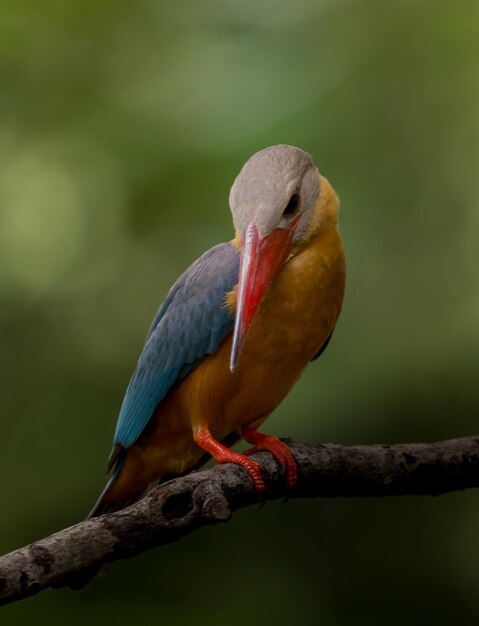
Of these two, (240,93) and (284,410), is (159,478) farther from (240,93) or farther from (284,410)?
(240,93)

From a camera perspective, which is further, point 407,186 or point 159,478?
point 407,186

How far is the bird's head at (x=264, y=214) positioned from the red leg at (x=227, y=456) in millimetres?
413

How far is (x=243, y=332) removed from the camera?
1910mm

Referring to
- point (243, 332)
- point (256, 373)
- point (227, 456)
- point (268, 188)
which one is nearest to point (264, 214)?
point (268, 188)

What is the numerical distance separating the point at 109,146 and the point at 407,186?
1.01 metres

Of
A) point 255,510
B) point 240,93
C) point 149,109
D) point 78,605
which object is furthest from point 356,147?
point 78,605

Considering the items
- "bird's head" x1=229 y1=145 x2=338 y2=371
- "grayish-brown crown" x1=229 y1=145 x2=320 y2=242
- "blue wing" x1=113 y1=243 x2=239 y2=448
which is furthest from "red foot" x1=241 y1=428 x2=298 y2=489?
"grayish-brown crown" x1=229 y1=145 x2=320 y2=242

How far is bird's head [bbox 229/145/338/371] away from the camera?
191 centimetres

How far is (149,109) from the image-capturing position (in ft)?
11.6

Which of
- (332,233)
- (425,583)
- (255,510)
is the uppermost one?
(332,233)

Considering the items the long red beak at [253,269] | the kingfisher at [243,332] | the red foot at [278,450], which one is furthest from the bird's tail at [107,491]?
the long red beak at [253,269]

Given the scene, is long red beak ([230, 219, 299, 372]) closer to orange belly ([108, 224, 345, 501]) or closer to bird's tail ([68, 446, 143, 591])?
orange belly ([108, 224, 345, 501])

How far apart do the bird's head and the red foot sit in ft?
1.68

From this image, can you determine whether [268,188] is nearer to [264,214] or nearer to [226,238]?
[264,214]
